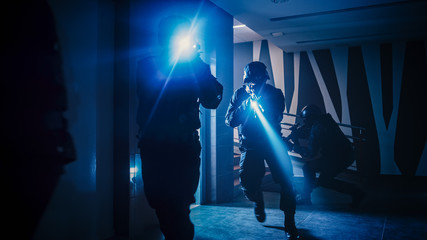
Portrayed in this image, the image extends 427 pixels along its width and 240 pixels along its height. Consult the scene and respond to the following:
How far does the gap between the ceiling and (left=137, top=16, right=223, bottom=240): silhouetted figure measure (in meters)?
2.76

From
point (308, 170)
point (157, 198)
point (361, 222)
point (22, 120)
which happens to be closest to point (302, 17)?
point (308, 170)

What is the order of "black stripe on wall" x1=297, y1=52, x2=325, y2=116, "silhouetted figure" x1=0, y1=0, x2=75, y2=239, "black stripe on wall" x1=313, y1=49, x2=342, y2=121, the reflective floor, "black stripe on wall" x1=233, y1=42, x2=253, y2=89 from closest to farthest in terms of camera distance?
"silhouetted figure" x1=0, y1=0, x2=75, y2=239 < the reflective floor < "black stripe on wall" x1=313, y1=49, x2=342, y2=121 < "black stripe on wall" x1=297, y1=52, x2=325, y2=116 < "black stripe on wall" x1=233, y1=42, x2=253, y2=89

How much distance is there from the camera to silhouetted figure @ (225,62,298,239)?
304 cm

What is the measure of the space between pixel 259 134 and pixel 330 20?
127 inches

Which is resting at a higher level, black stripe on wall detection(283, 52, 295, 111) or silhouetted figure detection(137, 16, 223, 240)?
black stripe on wall detection(283, 52, 295, 111)

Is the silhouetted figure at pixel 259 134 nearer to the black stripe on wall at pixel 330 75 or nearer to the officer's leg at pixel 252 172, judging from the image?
the officer's leg at pixel 252 172

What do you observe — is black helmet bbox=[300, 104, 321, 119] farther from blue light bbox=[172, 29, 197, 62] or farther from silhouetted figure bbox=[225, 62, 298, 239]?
blue light bbox=[172, 29, 197, 62]

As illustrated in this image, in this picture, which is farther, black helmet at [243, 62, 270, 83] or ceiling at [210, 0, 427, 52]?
ceiling at [210, 0, 427, 52]

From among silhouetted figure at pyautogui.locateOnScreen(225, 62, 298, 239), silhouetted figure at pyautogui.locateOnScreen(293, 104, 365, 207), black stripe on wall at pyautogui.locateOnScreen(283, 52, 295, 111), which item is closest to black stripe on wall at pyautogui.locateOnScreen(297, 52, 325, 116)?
black stripe on wall at pyautogui.locateOnScreen(283, 52, 295, 111)

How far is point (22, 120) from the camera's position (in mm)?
1062

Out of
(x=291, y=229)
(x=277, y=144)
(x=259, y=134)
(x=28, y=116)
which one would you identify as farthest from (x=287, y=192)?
(x=28, y=116)

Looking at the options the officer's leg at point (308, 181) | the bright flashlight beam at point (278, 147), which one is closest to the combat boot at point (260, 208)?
the bright flashlight beam at point (278, 147)

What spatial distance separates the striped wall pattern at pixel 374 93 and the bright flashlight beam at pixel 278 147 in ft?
16.9

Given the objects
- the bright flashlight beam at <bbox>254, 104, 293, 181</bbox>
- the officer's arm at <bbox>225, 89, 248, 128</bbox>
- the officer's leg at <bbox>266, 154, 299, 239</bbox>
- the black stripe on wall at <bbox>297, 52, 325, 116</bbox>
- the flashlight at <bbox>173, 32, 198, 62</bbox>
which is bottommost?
the officer's leg at <bbox>266, 154, 299, 239</bbox>
